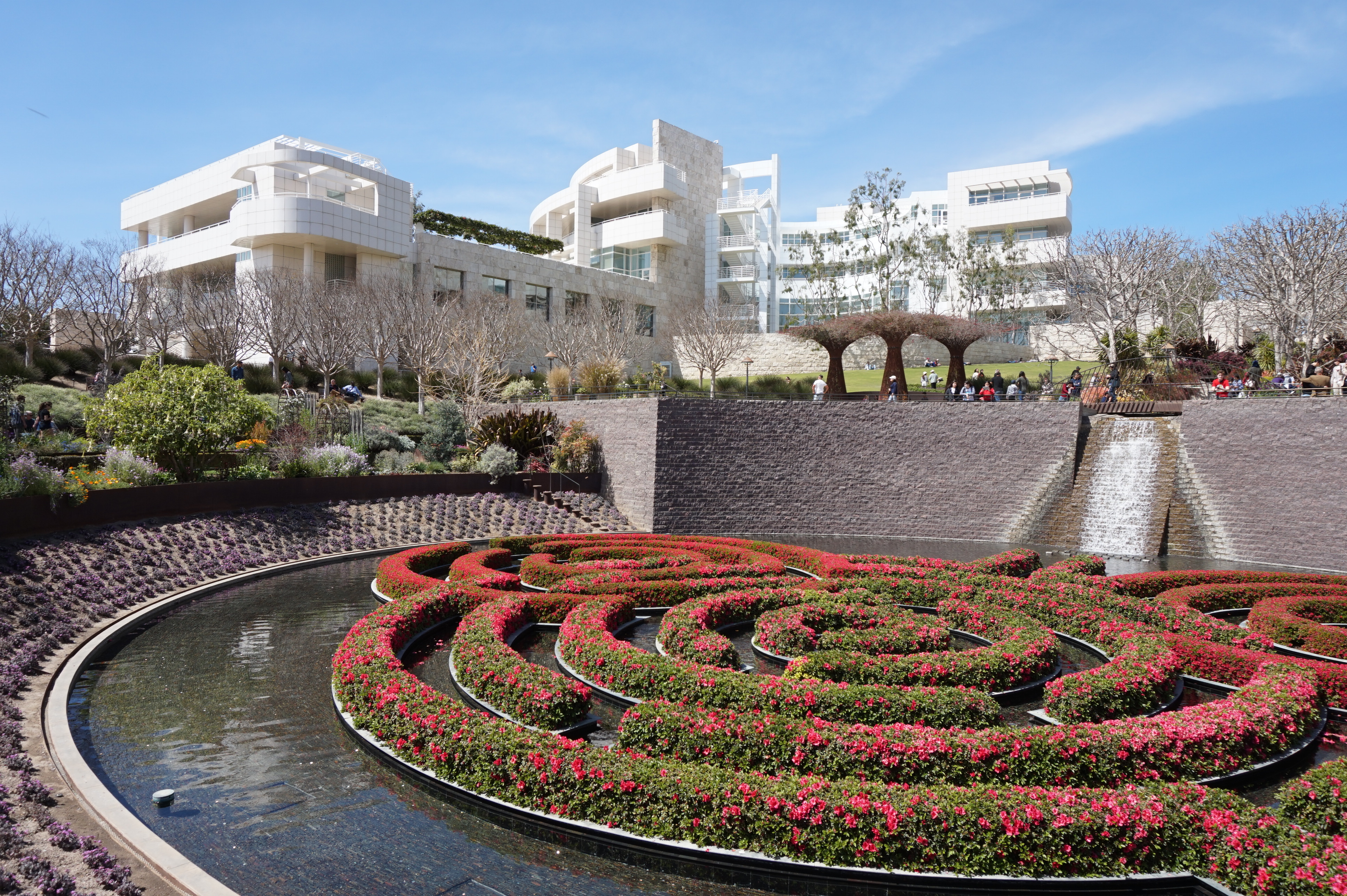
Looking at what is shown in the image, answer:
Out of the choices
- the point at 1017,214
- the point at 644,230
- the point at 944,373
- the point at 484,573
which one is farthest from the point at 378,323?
the point at 1017,214

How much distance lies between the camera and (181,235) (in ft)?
179

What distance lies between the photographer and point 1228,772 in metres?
7.26

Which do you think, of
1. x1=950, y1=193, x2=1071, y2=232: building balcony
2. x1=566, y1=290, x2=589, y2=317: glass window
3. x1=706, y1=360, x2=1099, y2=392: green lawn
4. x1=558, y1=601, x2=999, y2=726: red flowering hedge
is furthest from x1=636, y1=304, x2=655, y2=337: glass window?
x1=558, y1=601, x2=999, y2=726: red flowering hedge

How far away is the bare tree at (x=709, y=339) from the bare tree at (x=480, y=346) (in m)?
11.1

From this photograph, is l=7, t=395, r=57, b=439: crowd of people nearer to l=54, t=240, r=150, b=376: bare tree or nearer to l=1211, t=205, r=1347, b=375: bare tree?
l=54, t=240, r=150, b=376: bare tree

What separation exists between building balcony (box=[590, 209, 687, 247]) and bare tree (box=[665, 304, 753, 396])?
7.69 meters

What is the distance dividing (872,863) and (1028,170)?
66290 mm

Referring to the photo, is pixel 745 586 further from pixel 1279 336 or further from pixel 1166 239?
pixel 1166 239

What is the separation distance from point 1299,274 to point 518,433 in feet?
111

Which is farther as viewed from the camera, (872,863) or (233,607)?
(233,607)

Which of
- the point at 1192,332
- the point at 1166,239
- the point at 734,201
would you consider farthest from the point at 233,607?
the point at 734,201

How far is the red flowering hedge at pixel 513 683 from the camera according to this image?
8.08 metres

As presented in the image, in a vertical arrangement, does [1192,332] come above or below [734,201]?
below

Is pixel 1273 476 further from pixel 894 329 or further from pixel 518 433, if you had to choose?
pixel 518 433
